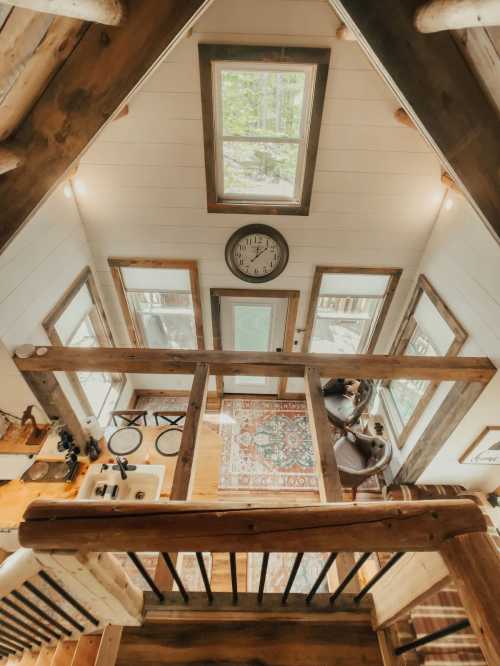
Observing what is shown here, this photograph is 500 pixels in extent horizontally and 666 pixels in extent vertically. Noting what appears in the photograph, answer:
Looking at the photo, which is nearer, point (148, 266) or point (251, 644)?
point (251, 644)

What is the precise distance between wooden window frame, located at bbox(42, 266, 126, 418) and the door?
143cm

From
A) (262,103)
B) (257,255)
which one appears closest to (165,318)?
(257,255)

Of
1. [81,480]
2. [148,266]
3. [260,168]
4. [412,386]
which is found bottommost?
[81,480]

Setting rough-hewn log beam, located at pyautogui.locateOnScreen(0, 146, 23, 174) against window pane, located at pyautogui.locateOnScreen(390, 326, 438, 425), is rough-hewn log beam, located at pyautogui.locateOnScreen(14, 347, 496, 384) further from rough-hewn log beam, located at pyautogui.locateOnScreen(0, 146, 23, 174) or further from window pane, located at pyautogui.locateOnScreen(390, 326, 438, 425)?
window pane, located at pyautogui.locateOnScreen(390, 326, 438, 425)

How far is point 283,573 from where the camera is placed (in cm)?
310

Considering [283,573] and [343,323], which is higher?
[343,323]

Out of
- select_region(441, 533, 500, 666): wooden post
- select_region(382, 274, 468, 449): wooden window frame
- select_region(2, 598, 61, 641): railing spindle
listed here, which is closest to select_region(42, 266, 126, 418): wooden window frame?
select_region(2, 598, 61, 641): railing spindle

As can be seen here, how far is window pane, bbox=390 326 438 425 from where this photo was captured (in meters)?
3.55

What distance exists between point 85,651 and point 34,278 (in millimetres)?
2473

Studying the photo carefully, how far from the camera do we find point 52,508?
885mm

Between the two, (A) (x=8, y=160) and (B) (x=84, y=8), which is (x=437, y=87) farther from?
(A) (x=8, y=160)

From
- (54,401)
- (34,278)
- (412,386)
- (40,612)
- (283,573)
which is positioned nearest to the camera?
(40,612)

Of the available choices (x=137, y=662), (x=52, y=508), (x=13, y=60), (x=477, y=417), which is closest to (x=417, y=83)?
(x=13, y=60)

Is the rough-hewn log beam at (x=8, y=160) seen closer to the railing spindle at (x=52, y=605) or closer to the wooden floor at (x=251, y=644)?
→ the railing spindle at (x=52, y=605)
